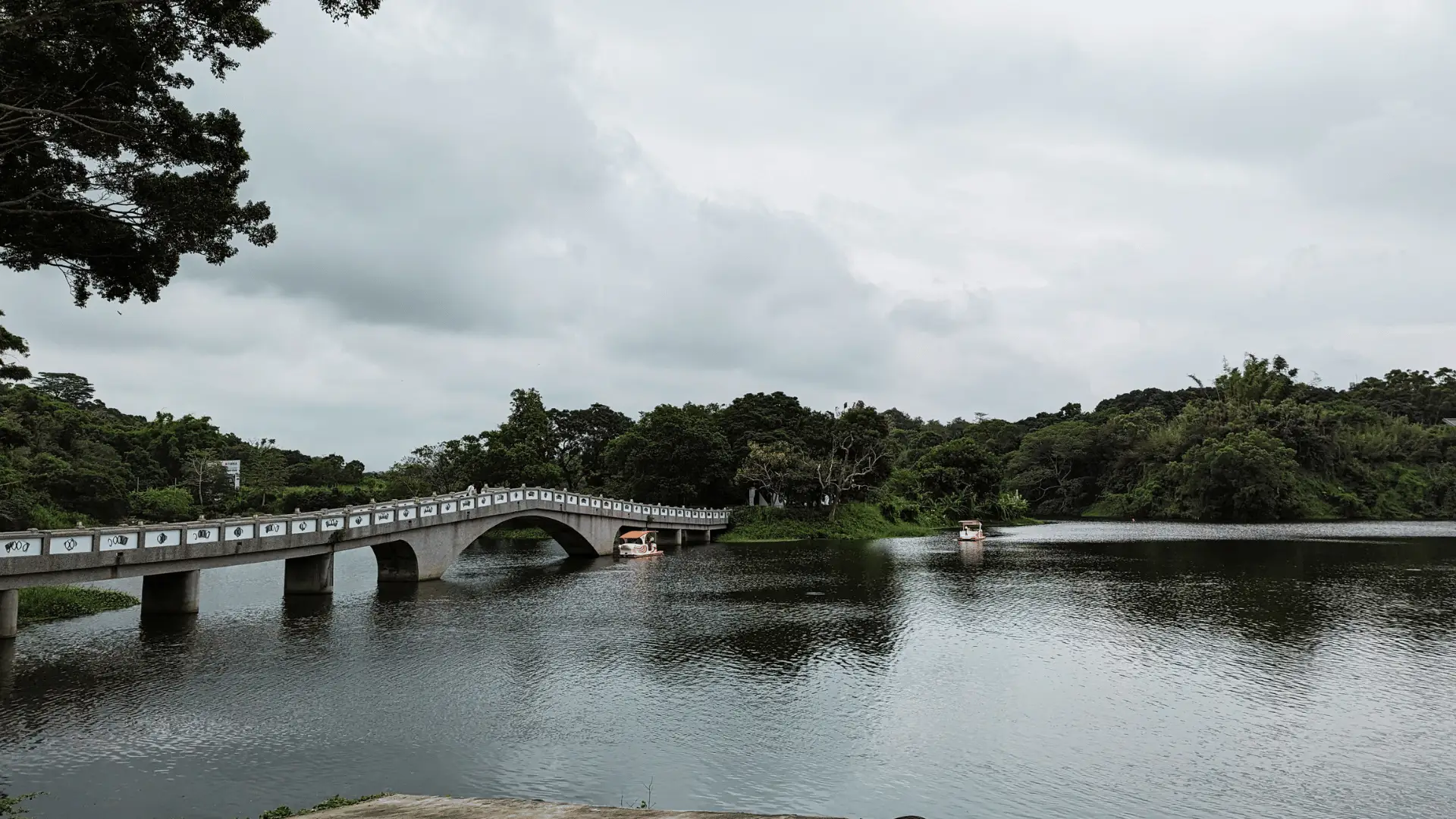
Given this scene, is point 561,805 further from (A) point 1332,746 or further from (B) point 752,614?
(B) point 752,614

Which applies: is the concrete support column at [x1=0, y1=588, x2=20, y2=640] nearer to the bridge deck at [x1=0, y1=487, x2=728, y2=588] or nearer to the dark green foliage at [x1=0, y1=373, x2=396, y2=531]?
the bridge deck at [x1=0, y1=487, x2=728, y2=588]

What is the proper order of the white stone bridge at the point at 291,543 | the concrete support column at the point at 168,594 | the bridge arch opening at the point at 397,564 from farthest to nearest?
the bridge arch opening at the point at 397,564
the concrete support column at the point at 168,594
the white stone bridge at the point at 291,543

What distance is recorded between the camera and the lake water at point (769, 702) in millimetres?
10328

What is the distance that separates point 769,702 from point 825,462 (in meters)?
44.9

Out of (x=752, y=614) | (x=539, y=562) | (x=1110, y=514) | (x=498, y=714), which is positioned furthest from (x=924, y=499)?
(x=498, y=714)

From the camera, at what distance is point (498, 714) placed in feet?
44.1

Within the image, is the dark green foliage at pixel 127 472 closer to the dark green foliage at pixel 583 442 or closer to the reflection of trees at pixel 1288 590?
the dark green foliage at pixel 583 442

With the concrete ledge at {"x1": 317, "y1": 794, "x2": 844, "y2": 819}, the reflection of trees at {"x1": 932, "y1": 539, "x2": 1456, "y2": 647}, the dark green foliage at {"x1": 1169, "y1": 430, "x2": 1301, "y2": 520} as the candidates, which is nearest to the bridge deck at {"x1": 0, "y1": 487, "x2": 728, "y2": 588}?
the concrete ledge at {"x1": 317, "y1": 794, "x2": 844, "y2": 819}

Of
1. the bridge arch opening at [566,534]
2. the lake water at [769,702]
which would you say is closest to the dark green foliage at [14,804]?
the lake water at [769,702]

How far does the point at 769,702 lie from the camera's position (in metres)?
14.2

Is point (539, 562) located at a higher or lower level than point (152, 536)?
lower

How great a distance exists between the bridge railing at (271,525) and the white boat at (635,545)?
1.62 meters

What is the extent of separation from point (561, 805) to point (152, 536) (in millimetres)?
16602

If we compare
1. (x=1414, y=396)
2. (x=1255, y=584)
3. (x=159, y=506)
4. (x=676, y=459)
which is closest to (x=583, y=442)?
(x=676, y=459)
